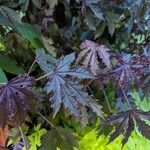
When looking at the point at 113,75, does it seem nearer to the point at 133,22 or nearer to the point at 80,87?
the point at 80,87

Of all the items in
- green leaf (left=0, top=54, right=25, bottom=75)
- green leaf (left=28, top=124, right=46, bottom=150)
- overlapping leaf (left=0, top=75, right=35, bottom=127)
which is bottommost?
green leaf (left=28, top=124, right=46, bottom=150)

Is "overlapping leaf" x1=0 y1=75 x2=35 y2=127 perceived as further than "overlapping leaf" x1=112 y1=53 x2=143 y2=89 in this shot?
No

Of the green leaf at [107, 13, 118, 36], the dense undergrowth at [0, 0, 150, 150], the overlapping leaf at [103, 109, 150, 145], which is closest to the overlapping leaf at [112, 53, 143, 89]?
the dense undergrowth at [0, 0, 150, 150]

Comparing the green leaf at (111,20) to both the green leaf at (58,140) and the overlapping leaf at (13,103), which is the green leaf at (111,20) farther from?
the overlapping leaf at (13,103)

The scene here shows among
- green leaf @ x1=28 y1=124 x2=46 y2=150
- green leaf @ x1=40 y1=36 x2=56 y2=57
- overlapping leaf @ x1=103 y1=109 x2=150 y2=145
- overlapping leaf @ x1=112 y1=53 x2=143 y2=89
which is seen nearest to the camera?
overlapping leaf @ x1=103 y1=109 x2=150 y2=145

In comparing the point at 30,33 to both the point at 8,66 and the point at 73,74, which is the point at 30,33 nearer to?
the point at 8,66

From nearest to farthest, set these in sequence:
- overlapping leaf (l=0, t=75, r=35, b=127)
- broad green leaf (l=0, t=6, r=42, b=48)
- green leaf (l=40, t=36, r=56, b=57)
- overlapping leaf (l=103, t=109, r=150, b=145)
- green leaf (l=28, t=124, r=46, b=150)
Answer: overlapping leaf (l=0, t=75, r=35, b=127) < overlapping leaf (l=103, t=109, r=150, b=145) < broad green leaf (l=0, t=6, r=42, b=48) < green leaf (l=40, t=36, r=56, b=57) < green leaf (l=28, t=124, r=46, b=150)

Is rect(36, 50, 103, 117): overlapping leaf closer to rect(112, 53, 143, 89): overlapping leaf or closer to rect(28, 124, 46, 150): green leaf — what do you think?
rect(112, 53, 143, 89): overlapping leaf
